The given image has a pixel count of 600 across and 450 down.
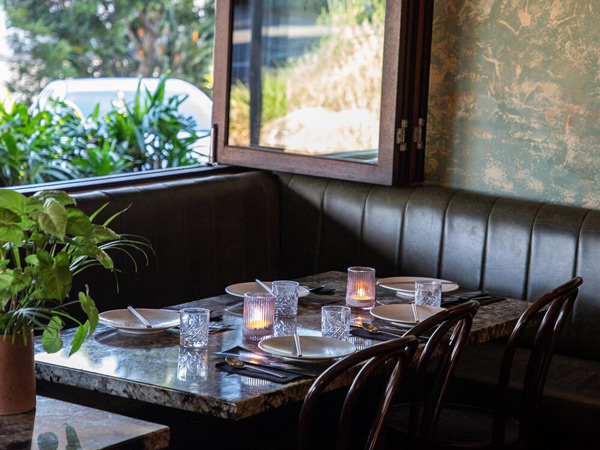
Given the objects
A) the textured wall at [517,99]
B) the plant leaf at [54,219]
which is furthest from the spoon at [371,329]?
the textured wall at [517,99]

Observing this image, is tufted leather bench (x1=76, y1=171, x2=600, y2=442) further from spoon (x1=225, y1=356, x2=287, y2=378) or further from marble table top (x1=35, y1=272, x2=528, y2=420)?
spoon (x1=225, y1=356, x2=287, y2=378)

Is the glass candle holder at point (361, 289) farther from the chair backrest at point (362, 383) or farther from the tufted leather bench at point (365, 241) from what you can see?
the chair backrest at point (362, 383)

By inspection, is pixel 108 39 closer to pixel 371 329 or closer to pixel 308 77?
pixel 308 77

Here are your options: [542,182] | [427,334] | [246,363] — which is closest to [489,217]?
[542,182]

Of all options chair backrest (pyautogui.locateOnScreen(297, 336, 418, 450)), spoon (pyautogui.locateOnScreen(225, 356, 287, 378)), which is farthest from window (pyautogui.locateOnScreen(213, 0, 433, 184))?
chair backrest (pyautogui.locateOnScreen(297, 336, 418, 450))

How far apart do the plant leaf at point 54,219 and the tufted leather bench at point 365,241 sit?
1562 millimetres

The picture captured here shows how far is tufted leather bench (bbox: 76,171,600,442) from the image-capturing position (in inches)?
133

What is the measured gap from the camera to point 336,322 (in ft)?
7.91

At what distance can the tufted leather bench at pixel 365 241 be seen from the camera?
133 inches

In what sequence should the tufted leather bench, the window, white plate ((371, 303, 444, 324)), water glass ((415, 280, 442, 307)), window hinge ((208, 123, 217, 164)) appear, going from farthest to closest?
window hinge ((208, 123, 217, 164)) < the window < the tufted leather bench < water glass ((415, 280, 442, 307)) < white plate ((371, 303, 444, 324))

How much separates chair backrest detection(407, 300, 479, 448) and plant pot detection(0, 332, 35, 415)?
808 millimetres

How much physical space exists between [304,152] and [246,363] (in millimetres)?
2014

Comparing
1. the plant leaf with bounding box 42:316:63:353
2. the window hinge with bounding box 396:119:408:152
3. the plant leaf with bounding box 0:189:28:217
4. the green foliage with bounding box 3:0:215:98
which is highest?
the green foliage with bounding box 3:0:215:98

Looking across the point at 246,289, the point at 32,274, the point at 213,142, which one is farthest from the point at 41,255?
the point at 213,142
